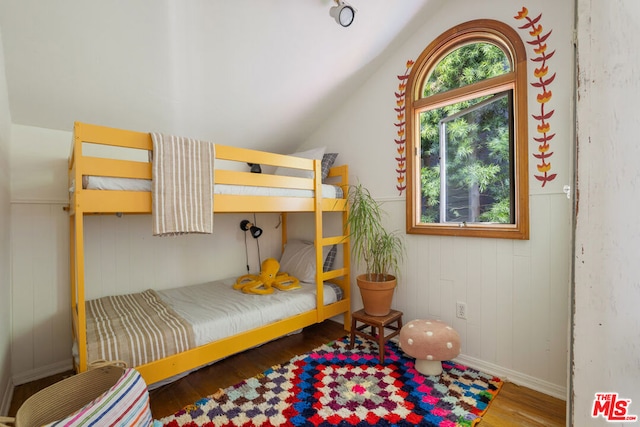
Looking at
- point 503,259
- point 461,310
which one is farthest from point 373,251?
point 503,259

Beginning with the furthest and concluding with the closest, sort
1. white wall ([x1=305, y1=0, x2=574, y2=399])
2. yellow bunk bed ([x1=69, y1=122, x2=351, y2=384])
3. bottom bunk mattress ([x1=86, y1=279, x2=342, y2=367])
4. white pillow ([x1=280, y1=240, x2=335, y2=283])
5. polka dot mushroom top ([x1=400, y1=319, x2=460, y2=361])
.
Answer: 1. white pillow ([x1=280, y1=240, x2=335, y2=283])
2. polka dot mushroom top ([x1=400, y1=319, x2=460, y2=361])
3. white wall ([x1=305, y1=0, x2=574, y2=399])
4. bottom bunk mattress ([x1=86, y1=279, x2=342, y2=367])
5. yellow bunk bed ([x1=69, y1=122, x2=351, y2=384])

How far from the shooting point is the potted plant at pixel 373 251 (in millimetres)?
2078

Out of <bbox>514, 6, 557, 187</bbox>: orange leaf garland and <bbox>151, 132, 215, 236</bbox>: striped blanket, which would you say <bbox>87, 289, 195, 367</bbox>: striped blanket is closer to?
<bbox>151, 132, 215, 236</bbox>: striped blanket

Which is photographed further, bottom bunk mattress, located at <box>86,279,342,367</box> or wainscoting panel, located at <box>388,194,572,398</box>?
wainscoting panel, located at <box>388,194,572,398</box>

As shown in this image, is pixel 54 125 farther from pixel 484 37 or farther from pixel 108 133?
pixel 484 37

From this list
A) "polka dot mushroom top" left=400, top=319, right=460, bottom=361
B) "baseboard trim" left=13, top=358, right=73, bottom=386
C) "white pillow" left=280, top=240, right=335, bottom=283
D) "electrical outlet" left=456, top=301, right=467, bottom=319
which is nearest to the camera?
"polka dot mushroom top" left=400, top=319, right=460, bottom=361

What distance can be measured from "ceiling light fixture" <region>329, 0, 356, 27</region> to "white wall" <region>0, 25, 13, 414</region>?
1806 mm

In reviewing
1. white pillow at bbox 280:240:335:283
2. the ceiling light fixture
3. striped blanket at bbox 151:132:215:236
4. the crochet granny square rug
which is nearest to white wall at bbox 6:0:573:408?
the crochet granny square rug

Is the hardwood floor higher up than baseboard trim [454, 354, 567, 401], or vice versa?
baseboard trim [454, 354, 567, 401]

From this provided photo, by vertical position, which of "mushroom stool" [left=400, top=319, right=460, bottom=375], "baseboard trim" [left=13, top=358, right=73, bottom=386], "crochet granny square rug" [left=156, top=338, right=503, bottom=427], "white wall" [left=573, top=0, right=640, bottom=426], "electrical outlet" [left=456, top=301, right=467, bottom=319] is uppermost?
"white wall" [left=573, top=0, right=640, bottom=426]

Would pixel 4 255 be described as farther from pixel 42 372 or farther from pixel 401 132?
pixel 401 132

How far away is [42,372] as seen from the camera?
191cm

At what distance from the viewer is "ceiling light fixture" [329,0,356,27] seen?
174 centimetres

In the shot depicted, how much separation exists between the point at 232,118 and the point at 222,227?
1.09 meters
